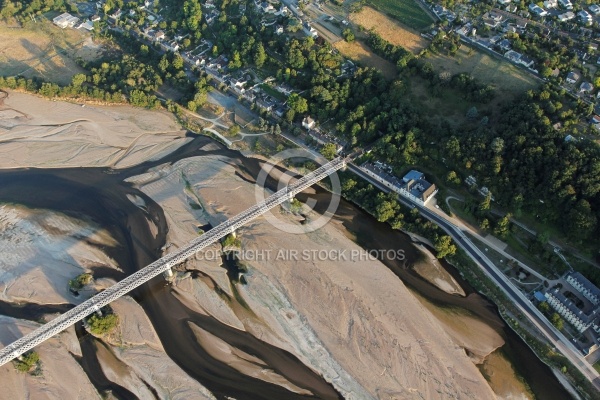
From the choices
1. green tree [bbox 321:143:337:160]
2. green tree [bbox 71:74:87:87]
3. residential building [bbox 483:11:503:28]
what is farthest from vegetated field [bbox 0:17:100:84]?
Result: residential building [bbox 483:11:503:28]

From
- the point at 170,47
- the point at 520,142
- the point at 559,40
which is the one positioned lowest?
the point at 170,47

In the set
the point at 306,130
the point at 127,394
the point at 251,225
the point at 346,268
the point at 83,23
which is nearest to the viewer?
the point at 127,394

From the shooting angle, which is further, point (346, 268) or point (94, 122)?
point (94, 122)

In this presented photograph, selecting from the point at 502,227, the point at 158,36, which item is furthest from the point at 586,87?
the point at 158,36

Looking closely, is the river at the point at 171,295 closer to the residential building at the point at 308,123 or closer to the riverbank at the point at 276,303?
the riverbank at the point at 276,303

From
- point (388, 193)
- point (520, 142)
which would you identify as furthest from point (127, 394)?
point (520, 142)

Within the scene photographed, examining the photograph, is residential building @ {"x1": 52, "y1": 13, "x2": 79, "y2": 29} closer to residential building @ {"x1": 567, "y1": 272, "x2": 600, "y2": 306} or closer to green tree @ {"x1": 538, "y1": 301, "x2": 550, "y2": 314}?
green tree @ {"x1": 538, "y1": 301, "x2": 550, "y2": 314}

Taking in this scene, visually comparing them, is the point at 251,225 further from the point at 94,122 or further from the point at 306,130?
the point at 94,122

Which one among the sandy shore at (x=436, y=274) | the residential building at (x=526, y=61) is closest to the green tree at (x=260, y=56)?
the residential building at (x=526, y=61)
